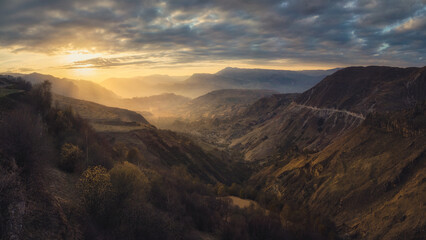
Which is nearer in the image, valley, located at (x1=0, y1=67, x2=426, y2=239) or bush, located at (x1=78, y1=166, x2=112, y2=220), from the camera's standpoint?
bush, located at (x1=78, y1=166, x2=112, y2=220)

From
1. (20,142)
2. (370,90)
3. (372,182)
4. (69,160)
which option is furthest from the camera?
(370,90)

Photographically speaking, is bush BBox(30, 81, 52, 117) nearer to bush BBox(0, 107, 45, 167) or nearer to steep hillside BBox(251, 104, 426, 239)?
bush BBox(0, 107, 45, 167)

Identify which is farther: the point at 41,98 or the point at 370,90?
the point at 370,90

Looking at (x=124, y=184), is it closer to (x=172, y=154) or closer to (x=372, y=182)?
(x=372, y=182)

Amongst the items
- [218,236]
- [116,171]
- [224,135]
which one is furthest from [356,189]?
[224,135]

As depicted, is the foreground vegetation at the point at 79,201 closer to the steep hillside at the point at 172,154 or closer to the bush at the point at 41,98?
the bush at the point at 41,98

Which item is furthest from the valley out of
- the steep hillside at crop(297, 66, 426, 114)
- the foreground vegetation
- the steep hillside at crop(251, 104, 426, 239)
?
→ the steep hillside at crop(297, 66, 426, 114)

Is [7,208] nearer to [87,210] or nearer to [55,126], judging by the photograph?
[87,210]

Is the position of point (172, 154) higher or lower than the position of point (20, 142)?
lower

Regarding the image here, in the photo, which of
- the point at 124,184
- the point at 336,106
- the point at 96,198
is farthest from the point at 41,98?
the point at 336,106
